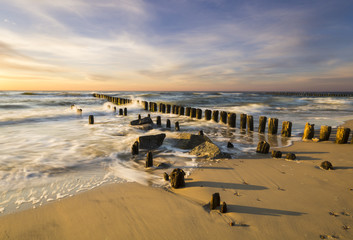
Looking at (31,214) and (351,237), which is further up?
(351,237)

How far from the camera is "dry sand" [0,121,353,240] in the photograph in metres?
2.58

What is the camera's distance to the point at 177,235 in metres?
2.56

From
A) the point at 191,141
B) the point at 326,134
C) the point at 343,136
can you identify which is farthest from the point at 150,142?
the point at 343,136

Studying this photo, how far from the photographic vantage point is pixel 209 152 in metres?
5.54

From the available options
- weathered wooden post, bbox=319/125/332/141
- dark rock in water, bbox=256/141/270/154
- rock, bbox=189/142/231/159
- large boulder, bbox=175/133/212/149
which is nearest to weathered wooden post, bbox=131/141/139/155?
large boulder, bbox=175/133/212/149

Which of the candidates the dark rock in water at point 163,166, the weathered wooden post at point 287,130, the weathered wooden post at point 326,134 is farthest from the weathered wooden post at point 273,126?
the dark rock in water at point 163,166

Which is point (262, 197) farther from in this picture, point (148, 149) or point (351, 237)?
point (148, 149)

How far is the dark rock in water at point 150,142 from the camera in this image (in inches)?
254

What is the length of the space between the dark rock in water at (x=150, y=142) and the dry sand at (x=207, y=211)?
252 cm

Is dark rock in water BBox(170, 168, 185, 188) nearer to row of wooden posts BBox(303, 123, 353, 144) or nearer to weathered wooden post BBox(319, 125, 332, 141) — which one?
row of wooden posts BBox(303, 123, 353, 144)

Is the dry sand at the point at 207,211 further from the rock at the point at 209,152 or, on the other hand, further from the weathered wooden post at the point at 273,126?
the weathered wooden post at the point at 273,126

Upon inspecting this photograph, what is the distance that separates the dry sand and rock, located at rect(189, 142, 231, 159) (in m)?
1.02

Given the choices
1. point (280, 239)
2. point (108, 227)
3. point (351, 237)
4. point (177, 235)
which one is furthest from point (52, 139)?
point (351, 237)

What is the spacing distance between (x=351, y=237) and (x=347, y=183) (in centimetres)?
192
